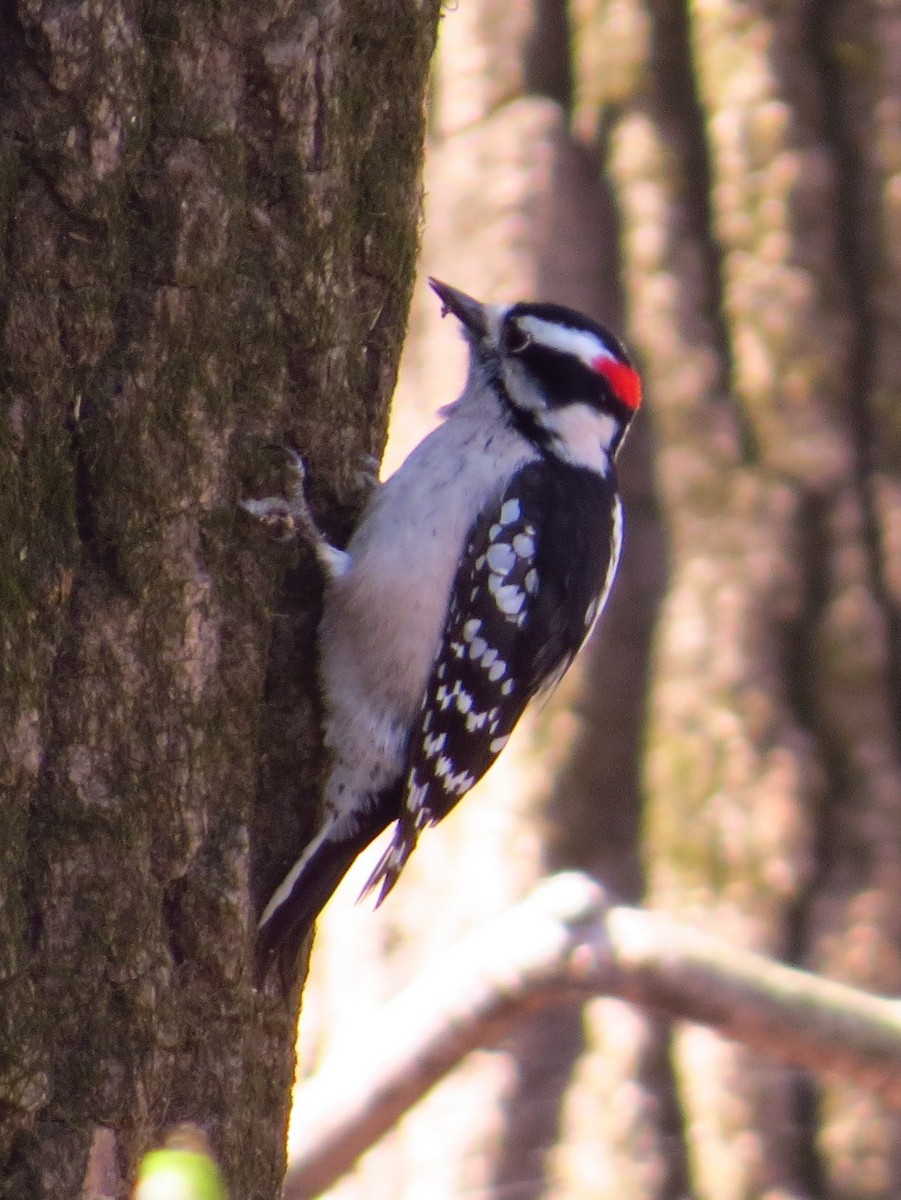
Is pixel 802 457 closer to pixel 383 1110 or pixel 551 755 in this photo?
pixel 551 755

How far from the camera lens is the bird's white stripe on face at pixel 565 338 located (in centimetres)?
372

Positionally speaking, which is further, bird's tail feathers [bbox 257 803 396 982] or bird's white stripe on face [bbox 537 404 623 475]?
bird's white stripe on face [bbox 537 404 623 475]

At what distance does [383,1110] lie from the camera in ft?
13.4

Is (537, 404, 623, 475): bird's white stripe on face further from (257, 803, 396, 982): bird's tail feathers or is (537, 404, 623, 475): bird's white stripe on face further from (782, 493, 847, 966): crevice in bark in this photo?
(782, 493, 847, 966): crevice in bark

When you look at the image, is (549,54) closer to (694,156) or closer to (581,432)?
(694,156)

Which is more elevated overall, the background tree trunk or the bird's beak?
the bird's beak

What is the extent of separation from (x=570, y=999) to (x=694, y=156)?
A: 124 inches

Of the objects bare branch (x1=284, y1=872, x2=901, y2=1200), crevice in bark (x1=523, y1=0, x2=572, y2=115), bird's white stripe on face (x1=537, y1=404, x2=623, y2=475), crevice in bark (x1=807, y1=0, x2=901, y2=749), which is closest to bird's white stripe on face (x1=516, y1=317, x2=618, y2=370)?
bird's white stripe on face (x1=537, y1=404, x2=623, y2=475)

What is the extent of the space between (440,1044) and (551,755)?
162cm

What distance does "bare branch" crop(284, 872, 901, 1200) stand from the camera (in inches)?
157

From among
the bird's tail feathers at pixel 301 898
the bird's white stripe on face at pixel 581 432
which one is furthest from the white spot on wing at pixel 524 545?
the bird's tail feathers at pixel 301 898

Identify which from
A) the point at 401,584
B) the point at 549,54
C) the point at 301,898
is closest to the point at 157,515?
the point at 301,898

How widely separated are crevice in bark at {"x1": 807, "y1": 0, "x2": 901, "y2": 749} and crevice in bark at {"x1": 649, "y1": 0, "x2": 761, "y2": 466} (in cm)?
38

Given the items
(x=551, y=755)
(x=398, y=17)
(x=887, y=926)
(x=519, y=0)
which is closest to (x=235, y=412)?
(x=398, y=17)
